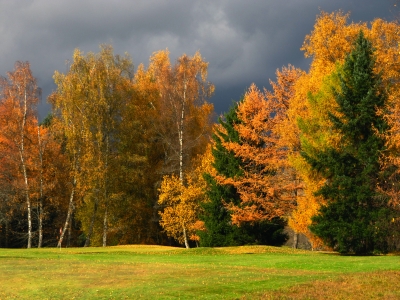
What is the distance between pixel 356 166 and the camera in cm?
2620

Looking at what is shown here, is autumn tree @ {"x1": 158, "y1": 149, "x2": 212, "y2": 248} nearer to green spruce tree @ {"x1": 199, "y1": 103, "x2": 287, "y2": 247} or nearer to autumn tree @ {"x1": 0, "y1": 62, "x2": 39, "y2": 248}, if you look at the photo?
green spruce tree @ {"x1": 199, "y1": 103, "x2": 287, "y2": 247}

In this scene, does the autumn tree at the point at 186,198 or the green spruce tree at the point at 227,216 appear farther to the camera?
the autumn tree at the point at 186,198

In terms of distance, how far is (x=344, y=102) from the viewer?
26.4 metres

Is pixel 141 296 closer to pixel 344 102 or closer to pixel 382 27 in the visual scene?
pixel 344 102

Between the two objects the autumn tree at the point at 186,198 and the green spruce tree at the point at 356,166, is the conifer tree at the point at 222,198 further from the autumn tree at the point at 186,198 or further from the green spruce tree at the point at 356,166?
the green spruce tree at the point at 356,166

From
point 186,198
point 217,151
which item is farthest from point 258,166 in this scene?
point 186,198

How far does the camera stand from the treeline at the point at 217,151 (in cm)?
2586

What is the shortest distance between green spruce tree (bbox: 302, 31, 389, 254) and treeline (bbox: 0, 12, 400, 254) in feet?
0.23

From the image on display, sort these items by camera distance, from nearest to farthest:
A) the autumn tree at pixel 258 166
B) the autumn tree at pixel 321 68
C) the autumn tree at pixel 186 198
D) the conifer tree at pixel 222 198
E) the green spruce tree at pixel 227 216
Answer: the autumn tree at pixel 321 68
the autumn tree at pixel 258 166
the green spruce tree at pixel 227 216
the conifer tree at pixel 222 198
the autumn tree at pixel 186 198

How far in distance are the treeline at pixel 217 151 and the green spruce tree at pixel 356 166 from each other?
0.07m

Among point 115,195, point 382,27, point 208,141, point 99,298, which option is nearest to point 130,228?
point 115,195

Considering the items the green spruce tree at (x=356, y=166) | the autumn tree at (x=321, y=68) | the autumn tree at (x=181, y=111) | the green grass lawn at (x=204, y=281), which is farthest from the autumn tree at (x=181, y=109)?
the green grass lawn at (x=204, y=281)

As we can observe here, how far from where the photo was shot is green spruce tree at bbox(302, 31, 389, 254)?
25188mm

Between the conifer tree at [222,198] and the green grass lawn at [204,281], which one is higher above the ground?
the conifer tree at [222,198]
